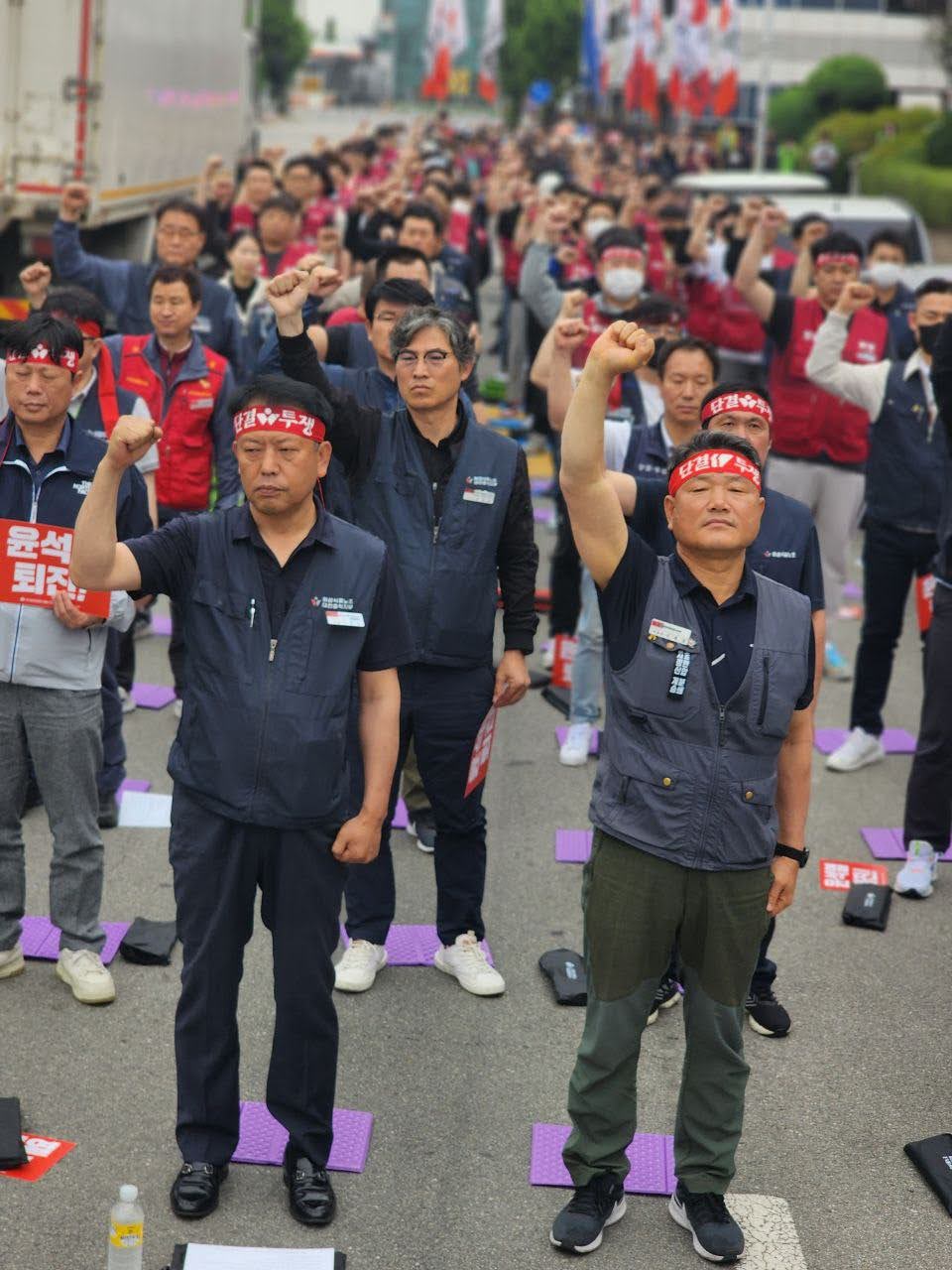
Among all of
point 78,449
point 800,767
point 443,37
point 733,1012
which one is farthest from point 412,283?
point 443,37

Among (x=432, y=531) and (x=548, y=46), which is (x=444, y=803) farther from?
(x=548, y=46)

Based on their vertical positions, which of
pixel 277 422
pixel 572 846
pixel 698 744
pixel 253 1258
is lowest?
pixel 253 1258

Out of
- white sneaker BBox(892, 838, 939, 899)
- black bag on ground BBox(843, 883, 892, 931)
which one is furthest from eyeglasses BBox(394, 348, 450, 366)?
white sneaker BBox(892, 838, 939, 899)

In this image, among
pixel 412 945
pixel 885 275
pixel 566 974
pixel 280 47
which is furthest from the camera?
pixel 280 47

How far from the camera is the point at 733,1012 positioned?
4523mm

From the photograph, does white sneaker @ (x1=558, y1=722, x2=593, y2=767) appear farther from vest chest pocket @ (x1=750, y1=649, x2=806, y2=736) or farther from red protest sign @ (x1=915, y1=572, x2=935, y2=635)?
vest chest pocket @ (x1=750, y1=649, x2=806, y2=736)

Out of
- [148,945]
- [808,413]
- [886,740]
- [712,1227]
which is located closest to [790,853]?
[712,1227]

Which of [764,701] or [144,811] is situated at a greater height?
[764,701]

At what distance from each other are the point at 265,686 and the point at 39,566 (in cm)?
155

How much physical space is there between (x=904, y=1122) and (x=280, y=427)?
9.02 ft

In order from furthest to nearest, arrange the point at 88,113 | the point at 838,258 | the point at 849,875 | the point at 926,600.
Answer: the point at 88,113, the point at 838,258, the point at 849,875, the point at 926,600

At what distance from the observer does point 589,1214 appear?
4.57m

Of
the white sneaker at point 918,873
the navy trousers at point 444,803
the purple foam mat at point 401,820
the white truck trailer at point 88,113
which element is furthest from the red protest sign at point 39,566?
the white truck trailer at point 88,113

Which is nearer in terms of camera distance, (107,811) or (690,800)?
(690,800)
